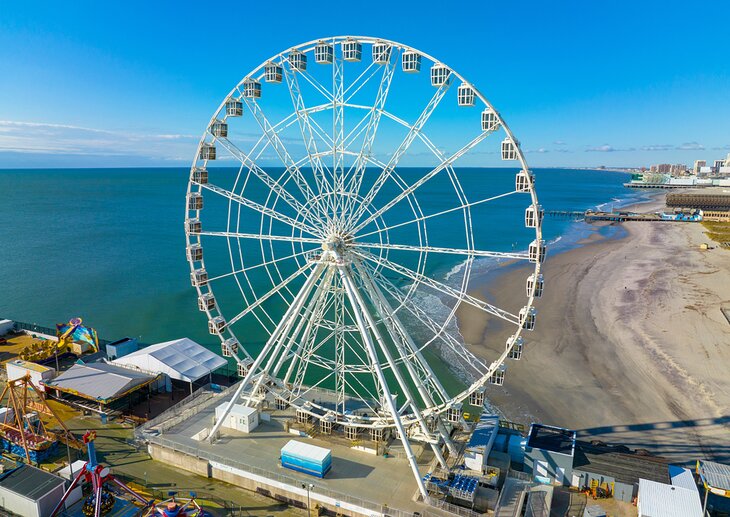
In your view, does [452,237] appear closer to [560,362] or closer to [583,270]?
[583,270]

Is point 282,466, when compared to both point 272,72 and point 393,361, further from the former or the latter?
point 272,72

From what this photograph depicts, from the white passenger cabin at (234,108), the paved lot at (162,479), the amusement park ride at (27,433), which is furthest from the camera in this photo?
the white passenger cabin at (234,108)

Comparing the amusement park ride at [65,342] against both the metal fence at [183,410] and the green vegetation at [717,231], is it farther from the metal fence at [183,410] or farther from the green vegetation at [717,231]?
the green vegetation at [717,231]

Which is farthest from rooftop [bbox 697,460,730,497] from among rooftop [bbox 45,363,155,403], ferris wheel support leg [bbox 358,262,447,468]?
rooftop [bbox 45,363,155,403]

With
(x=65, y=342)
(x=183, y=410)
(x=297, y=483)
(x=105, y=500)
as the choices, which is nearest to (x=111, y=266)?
(x=65, y=342)

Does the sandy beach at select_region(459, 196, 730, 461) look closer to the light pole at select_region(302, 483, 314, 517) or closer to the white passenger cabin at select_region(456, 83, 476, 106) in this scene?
the light pole at select_region(302, 483, 314, 517)

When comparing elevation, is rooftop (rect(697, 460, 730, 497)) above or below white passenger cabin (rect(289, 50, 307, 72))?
below

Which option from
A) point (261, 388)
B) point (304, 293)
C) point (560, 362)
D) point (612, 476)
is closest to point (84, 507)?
point (261, 388)

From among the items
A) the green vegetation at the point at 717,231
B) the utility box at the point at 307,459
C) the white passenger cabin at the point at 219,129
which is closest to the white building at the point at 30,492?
the utility box at the point at 307,459
